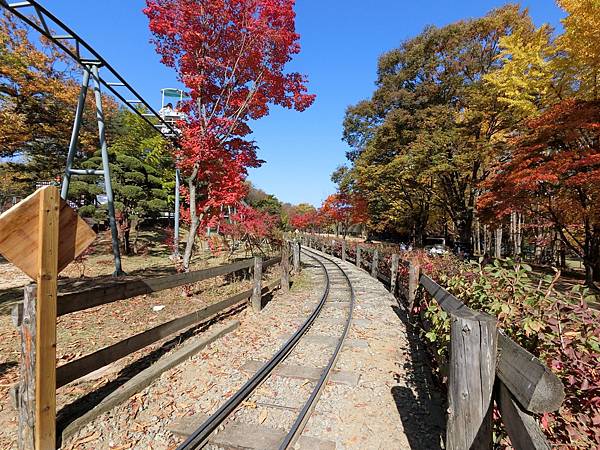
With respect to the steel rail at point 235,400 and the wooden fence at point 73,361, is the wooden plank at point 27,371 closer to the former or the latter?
the wooden fence at point 73,361

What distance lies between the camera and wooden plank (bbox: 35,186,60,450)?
2404 millimetres

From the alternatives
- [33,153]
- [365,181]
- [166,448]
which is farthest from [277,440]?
[33,153]

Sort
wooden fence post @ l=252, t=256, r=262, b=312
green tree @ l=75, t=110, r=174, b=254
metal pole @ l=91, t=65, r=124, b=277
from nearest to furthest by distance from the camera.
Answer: wooden fence post @ l=252, t=256, r=262, b=312 → metal pole @ l=91, t=65, r=124, b=277 → green tree @ l=75, t=110, r=174, b=254

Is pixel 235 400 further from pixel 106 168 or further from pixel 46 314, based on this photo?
pixel 106 168

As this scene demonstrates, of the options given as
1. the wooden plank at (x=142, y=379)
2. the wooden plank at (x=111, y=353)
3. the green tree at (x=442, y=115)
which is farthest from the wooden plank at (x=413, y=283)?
the green tree at (x=442, y=115)

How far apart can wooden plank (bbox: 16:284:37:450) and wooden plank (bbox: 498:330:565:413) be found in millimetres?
3155

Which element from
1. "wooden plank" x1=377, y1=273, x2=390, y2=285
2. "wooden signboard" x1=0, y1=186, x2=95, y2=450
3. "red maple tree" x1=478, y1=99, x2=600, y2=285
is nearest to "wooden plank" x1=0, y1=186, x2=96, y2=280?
"wooden signboard" x1=0, y1=186, x2=95, y2=450

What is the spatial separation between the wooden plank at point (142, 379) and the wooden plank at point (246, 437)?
0.67m

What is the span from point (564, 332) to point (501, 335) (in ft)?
1.87

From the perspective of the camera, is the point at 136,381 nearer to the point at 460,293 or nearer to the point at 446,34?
the point at 460,293

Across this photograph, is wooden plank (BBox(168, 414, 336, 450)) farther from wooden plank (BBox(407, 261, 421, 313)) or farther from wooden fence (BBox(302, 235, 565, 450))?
wooden plank (BBox(407, 261, 421, 313))

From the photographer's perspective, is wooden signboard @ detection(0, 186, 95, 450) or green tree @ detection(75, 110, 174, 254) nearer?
wooden signboard @ detection(0, 186, 95, 450)

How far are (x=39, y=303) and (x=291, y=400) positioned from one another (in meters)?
2.70

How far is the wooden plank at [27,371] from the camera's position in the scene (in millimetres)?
2414
